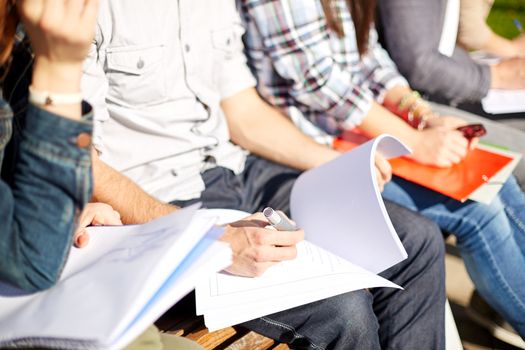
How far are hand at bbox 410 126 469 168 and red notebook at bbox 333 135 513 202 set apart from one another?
0.9 inches

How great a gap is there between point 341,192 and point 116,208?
2.00ft

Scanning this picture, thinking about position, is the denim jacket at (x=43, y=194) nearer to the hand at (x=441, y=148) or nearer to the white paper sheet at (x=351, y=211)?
the white paper sheet at (x=351, y=211)

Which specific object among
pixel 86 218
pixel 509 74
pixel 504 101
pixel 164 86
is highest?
pixel 164 86

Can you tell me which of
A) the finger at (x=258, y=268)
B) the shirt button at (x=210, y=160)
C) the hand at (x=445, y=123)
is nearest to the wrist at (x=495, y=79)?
the hand at (x=445, y=123)

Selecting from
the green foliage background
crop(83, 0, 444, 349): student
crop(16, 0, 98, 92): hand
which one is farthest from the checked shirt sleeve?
the green foliage background

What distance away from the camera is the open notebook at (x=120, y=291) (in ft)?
3.10

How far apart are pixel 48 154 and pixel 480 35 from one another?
2560mm

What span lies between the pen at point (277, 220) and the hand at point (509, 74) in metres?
1.65

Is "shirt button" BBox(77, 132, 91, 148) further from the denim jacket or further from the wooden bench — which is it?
the wooden bench

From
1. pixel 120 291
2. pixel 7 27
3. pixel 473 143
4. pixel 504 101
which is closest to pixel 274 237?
pixel 120 291

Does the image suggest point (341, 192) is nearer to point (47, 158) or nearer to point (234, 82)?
point (234, 82)

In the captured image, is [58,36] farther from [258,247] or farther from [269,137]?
[269,137]

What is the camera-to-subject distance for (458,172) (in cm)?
206

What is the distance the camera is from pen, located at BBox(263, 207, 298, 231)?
146 centimetres
